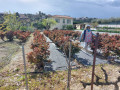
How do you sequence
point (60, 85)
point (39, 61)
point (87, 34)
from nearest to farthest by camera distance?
point (60, 85)
point (39, 61)
point (87, 34)

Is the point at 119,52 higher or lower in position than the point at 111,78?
higher

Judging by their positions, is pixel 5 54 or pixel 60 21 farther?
pixel 60 21

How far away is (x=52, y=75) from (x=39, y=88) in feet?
2.32

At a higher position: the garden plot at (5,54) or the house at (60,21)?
the house at (60,21)

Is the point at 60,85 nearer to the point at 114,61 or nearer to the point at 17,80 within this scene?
the point at 17,80

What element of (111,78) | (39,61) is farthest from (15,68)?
(111,78)

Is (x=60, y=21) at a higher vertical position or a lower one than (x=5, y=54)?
higher

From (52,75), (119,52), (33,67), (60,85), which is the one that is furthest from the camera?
(119,52)

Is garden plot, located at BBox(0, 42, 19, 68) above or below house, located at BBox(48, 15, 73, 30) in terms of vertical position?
below

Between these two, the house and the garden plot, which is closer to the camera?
the garden plot

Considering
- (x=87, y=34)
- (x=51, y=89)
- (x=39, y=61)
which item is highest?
(x=87, y=34)

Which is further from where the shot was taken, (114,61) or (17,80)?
(114,61)

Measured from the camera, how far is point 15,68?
3703mm

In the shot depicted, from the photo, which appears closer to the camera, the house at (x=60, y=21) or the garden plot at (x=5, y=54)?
the garden plot at (x=5, y=54)
